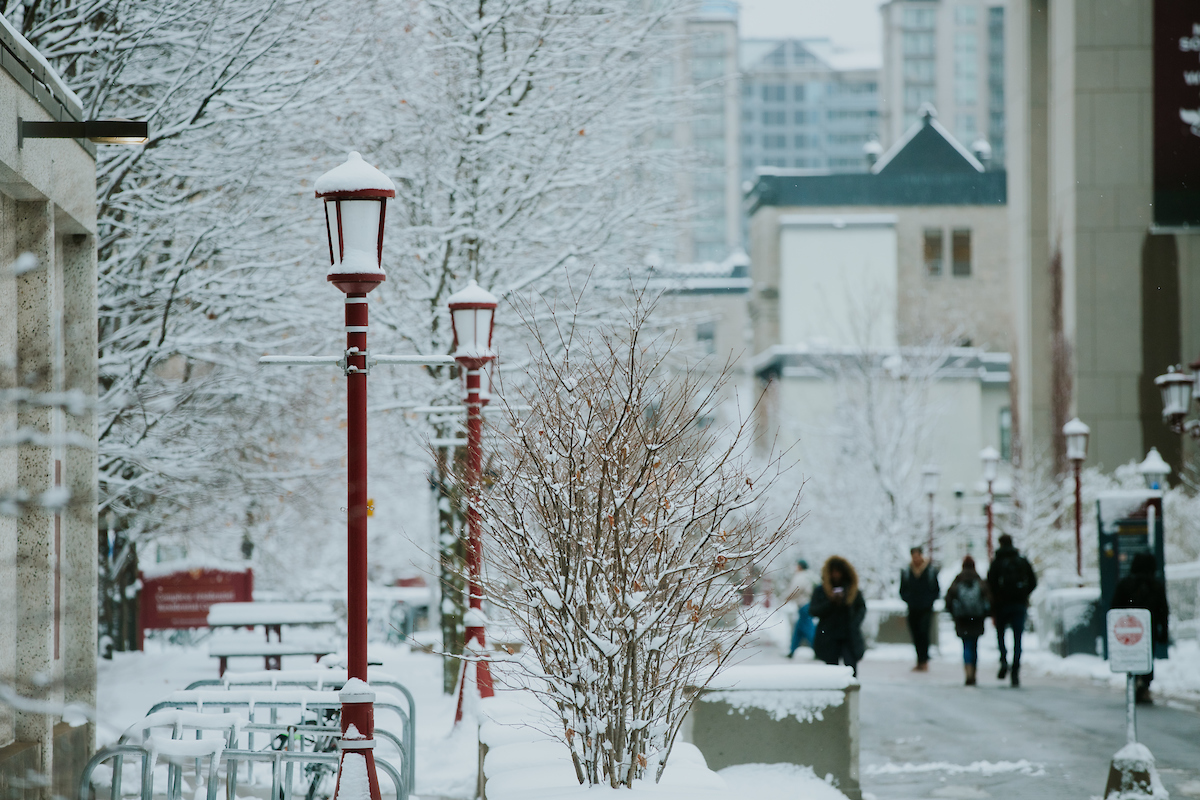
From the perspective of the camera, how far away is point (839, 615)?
14.0 meters

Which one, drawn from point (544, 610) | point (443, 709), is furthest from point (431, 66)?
point (544, 610)

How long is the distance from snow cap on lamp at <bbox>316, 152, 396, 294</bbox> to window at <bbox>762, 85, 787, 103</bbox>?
16317 centimetres

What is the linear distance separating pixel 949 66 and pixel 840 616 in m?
139

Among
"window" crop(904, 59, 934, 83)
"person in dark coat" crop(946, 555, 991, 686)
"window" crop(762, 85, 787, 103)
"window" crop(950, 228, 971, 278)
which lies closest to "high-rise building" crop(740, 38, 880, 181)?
"window" crop(762, 85, 787, 103)

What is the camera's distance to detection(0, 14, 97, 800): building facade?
8.15m

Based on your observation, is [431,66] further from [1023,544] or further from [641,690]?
[1023,544]

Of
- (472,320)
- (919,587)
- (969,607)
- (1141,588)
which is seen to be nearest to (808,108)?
(919,587)

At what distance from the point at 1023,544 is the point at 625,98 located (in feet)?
72.4

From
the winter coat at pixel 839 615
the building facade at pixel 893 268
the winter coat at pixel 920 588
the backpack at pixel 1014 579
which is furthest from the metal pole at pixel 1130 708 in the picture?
the building facade at pixel 893 268

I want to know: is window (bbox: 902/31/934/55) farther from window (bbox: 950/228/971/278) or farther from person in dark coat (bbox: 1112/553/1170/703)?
person in dark coat (bbox: 1112/553/1170/703)

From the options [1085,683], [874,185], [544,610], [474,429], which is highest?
[874,185]

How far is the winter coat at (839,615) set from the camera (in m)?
14.0

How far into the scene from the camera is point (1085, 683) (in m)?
18.6

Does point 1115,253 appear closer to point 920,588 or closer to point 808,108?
point 920,588
